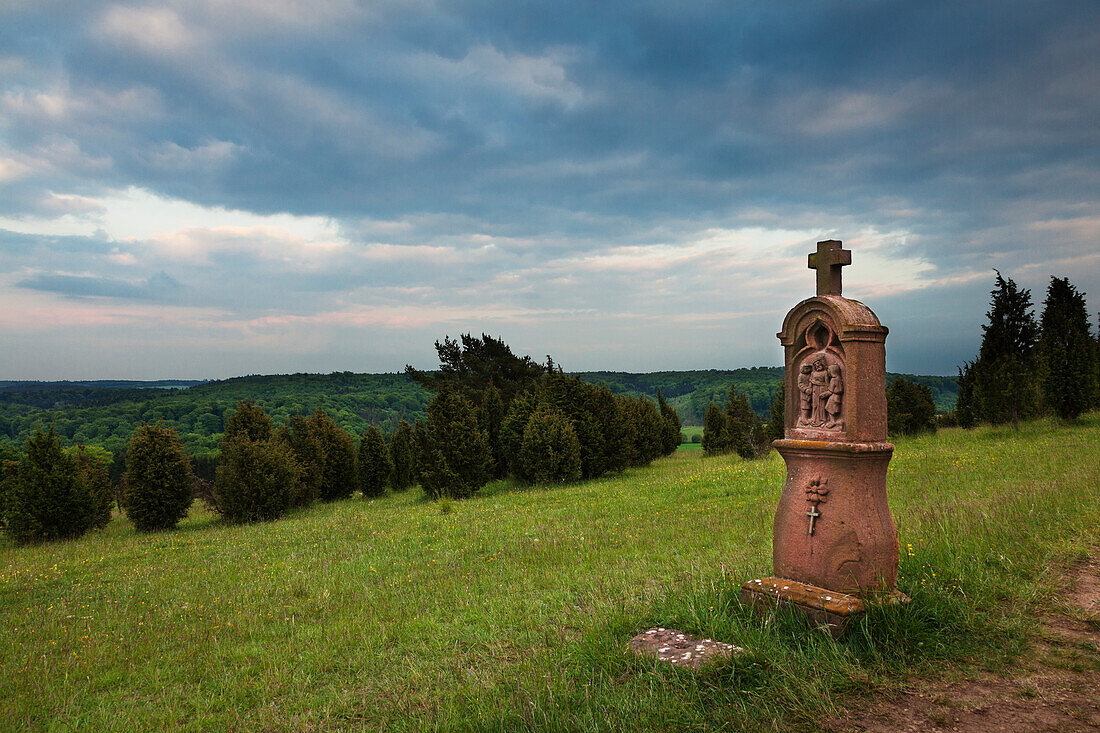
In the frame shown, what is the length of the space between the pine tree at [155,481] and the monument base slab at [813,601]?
22.3m

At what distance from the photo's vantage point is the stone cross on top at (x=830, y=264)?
5.45 meters

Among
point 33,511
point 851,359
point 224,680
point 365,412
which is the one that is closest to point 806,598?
point 851,359

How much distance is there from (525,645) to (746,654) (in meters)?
2.19

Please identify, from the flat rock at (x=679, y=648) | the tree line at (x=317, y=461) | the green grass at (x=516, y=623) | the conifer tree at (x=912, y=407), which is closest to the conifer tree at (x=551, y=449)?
the tree line at (x=317, y=461)

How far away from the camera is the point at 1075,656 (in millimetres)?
3986

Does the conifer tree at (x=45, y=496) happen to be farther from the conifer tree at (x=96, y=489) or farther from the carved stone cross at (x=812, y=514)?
the carved stone cross at (x=812, y=514)

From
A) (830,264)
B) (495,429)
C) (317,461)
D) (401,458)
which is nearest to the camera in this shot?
(830,264)

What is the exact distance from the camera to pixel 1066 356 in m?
20.6

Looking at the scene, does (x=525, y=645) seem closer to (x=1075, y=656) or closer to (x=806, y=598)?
(x=806, y=598)

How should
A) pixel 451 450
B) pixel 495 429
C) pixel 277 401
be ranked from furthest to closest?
pixel 277 401 → pixel 495 429 → pixel 451 450

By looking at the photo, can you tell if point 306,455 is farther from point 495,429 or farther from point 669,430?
point 669,430

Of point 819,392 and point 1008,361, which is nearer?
point 819,392

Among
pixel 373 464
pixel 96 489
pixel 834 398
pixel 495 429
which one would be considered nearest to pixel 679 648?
pixel 834 398

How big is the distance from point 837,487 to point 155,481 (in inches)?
915
